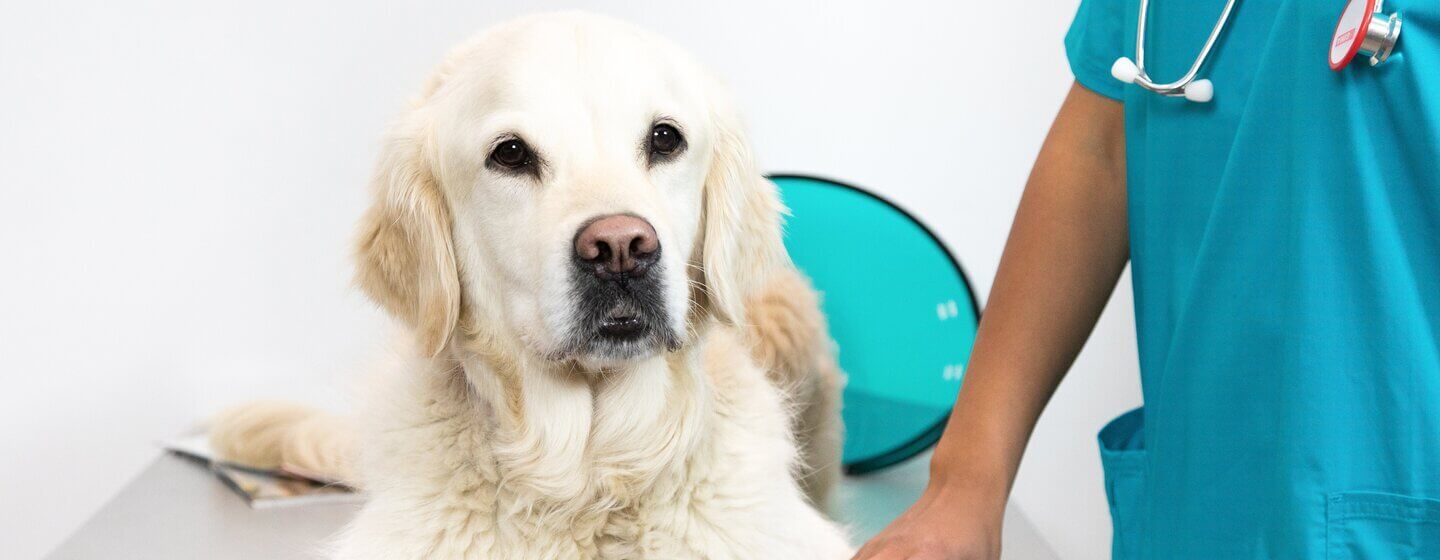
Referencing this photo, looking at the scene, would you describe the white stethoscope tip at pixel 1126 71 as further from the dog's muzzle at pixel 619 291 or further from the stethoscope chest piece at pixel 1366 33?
the dog's muzzle at pixel 619 291

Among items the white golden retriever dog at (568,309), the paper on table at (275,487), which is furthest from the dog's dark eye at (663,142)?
the paper on table at (275,487)

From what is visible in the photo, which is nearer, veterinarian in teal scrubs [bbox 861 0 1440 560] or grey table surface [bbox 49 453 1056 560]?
veterinarian in teal scrubs [bbox 861 0 1440 560]

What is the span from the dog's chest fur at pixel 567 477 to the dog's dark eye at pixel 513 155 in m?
0.16

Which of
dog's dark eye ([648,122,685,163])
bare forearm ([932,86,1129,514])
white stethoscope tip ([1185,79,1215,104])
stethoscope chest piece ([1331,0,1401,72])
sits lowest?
bare forearm ([932,86,1129,514])

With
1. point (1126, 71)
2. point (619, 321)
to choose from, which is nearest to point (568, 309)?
point (619, 321)

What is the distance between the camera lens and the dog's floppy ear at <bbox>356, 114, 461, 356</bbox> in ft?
2.74

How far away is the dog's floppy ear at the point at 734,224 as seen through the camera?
2.93 feet

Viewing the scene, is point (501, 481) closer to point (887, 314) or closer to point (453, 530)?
point (453, 530)

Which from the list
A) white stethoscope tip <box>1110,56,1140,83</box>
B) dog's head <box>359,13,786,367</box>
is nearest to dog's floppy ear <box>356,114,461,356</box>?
dog's head <box>359,13,786,367</box>

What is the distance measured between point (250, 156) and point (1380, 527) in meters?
1.48

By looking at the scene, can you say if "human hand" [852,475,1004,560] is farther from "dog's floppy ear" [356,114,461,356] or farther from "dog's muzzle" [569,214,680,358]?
"dog's floppy ear" [356,114,461,356]

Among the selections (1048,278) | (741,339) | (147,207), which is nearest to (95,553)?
(147,207)

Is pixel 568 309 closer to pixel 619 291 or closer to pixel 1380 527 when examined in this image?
pixel 619 291

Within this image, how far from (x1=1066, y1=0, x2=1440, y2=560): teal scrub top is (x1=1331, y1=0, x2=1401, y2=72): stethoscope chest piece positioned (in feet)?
0.05
